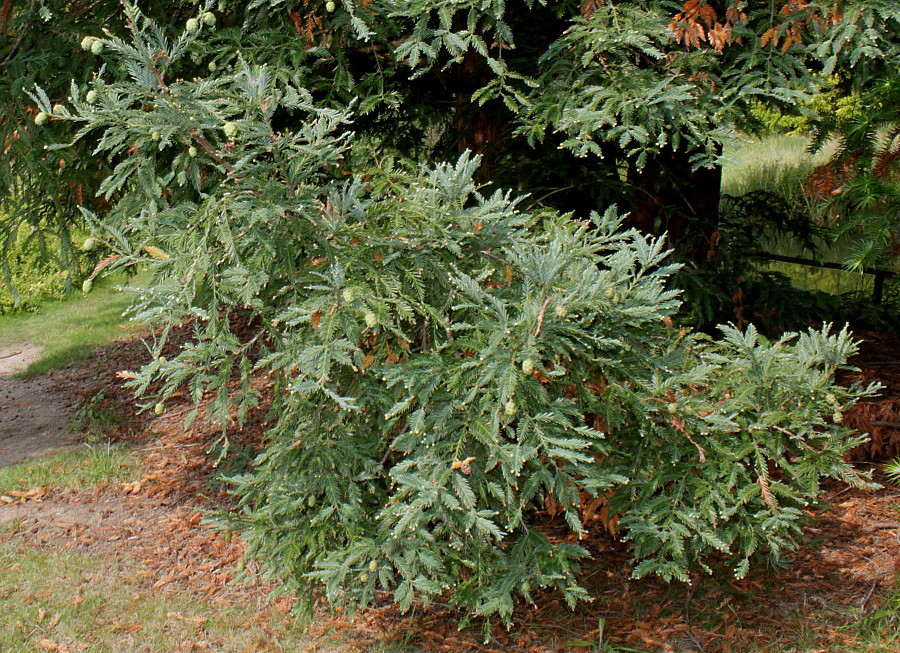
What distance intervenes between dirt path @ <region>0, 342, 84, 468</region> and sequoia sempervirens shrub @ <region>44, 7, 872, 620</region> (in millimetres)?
3718

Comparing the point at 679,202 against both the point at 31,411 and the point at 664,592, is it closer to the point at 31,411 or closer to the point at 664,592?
the point at 664,592

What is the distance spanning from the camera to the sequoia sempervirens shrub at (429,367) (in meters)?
2.70

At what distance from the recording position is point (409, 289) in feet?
9.66

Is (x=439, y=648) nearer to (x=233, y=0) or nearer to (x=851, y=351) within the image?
(x=851, y=351)

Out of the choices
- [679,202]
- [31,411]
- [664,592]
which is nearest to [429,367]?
[664,592]

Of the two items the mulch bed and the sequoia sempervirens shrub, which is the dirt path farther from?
the sequoia sempervirens shrub

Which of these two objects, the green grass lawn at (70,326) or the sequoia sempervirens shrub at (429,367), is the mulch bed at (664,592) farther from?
the green grass lawn at (70,326)

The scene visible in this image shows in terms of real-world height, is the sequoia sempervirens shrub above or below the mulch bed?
above

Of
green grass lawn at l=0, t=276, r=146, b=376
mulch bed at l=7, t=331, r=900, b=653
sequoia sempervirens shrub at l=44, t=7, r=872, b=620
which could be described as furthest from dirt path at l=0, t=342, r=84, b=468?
sequoia sempervirens shrub at l=44, t=7, r=872, b=620

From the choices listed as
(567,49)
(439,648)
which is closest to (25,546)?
(439,648)

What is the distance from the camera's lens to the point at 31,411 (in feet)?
24.1

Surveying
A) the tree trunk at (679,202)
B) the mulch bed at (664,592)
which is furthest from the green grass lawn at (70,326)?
the tree trunk at (679,202)

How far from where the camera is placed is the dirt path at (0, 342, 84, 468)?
652 centimetres

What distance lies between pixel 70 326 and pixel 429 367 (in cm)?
878
